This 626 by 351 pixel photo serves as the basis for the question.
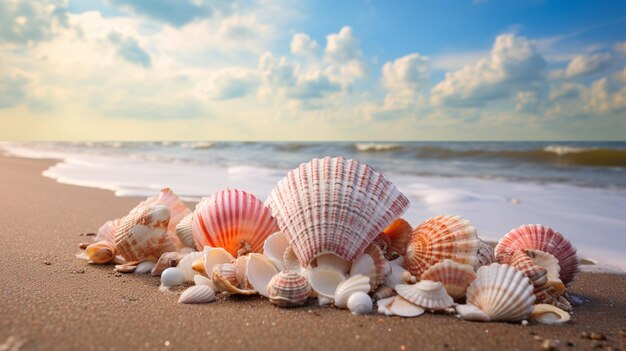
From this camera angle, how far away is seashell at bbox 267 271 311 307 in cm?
228

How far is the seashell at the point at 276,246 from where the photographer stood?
103 inches

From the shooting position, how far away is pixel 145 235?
2961 millimetres

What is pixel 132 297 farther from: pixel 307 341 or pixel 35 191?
pixel 35 191

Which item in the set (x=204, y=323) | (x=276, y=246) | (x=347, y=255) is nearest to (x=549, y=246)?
(x=347, y=255)

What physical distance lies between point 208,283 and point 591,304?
85.1 inches

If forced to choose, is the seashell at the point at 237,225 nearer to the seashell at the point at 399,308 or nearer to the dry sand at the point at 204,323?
the dry sand at the point at 204,323

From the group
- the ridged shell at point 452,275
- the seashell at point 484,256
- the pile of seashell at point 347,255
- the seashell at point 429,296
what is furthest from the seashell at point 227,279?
the seashell at point 484,256

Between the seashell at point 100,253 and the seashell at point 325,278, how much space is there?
4.86ft

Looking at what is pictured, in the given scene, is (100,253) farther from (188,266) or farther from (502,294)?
(502,294)

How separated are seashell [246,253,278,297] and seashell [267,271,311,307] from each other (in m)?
0.12

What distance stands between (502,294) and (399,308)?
471 mm

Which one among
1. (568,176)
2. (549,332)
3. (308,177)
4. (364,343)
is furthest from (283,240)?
(568,176)

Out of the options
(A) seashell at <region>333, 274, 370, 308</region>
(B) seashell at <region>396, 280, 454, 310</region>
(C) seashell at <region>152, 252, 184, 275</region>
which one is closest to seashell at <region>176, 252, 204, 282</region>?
(C) seashell at <region>152, 252, 184, 275</region>

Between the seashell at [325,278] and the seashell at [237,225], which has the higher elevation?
the seashell at [237,225]
